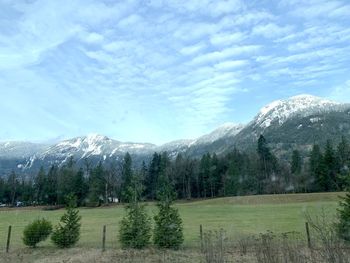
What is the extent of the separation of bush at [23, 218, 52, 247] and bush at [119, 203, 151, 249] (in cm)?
477

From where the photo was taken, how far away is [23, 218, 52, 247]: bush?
24.0m

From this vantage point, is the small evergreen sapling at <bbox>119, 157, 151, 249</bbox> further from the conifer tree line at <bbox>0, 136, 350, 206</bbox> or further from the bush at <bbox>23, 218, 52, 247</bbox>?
the conifer tree line at <bbox>0, 136, 350, 206</bbox>

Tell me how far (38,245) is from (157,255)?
29.1ft

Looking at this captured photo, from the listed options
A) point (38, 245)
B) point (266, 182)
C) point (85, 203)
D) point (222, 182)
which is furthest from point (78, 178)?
point (38, 245)

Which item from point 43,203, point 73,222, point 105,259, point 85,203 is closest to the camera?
point 105,259

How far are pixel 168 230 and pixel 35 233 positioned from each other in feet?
25.4

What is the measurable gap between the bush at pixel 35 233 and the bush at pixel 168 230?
6.52 meters

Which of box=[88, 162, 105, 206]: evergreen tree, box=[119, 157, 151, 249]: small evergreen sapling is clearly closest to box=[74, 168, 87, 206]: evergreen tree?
box=[88, 162, 105, 206]: evergreen tree

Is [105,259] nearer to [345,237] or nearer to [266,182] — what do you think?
[345,237]

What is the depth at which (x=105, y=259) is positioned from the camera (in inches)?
754

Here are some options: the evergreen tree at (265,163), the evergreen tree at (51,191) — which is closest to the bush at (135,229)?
the evergreen tree at (265,163)

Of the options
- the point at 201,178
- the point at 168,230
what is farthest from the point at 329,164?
the point at 168,230

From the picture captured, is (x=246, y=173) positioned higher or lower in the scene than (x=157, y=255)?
higher

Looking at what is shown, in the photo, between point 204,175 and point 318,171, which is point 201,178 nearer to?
point 204,175
